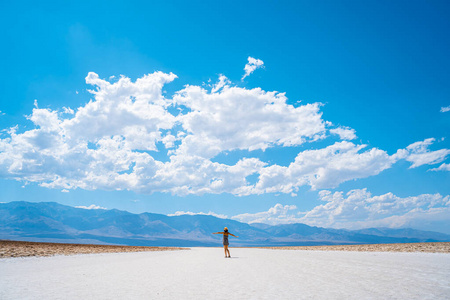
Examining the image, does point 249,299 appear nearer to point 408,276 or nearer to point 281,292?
point 281,292

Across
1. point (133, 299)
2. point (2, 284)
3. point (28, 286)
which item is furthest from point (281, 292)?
point (2, 284)

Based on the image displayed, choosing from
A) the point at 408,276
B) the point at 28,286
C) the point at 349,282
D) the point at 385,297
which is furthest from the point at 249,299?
the point at 408,276

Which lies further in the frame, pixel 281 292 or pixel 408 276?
pixel 408 276

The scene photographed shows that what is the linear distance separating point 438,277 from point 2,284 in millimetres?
14739

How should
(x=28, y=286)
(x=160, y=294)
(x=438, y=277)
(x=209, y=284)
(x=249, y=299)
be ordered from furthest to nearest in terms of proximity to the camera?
(x=438, y=277), (x=209, y=284), (x=28, y=286), (x=160, y=294), (x=249, y=299)

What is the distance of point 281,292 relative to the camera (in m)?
8.20

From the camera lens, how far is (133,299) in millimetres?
7363

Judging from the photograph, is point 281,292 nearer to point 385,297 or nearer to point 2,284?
point 385,297

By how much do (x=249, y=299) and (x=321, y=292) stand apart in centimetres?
225

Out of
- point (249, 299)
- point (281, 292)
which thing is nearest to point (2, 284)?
point (249, 299)

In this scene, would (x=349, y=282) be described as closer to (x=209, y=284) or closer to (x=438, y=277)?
(x=438, y=277)

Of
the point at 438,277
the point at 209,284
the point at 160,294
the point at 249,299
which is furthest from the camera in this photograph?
the point at 438,277

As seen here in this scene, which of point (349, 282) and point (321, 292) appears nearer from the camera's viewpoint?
point (321, 292)

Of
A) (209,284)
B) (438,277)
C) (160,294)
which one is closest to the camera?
(160,294)
